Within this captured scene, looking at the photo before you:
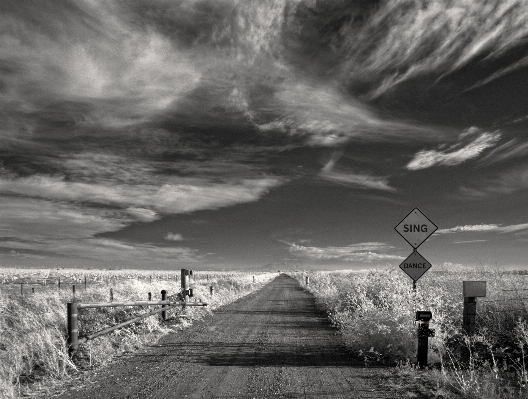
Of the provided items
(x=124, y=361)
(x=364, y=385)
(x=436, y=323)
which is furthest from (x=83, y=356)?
(x=436, y=323)

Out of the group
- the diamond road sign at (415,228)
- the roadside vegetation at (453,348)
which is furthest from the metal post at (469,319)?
the diamond road sign at (415,228)

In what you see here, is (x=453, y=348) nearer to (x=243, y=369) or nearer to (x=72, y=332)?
(x=243, y=369)

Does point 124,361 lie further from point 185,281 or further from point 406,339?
point 185,281

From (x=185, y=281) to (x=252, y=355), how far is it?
29.3ft

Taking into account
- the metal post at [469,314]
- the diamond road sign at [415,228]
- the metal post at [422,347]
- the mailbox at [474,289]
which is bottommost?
the metal post at [422,347]

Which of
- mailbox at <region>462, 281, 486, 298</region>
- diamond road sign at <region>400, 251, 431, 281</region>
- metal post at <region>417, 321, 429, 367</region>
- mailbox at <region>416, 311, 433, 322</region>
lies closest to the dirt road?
metal post at <region>417, 321, 429, 367</region>

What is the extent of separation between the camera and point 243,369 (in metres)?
8.31

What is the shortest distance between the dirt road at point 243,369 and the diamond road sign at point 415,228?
10.6 feet

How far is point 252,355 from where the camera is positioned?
381 inches

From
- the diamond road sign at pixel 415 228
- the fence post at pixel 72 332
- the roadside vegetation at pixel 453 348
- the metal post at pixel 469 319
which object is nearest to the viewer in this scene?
the roadside vegetation at pixel 453 348

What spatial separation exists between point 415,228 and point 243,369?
538cm

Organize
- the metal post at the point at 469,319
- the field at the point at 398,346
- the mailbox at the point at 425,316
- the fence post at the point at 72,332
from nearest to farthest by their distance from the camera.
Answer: the field at the point at 398,346, the mailbox at the point at 425,316, the fence post at the point at 72,332, the metal post at the point at 469,319

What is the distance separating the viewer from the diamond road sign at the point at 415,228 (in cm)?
944

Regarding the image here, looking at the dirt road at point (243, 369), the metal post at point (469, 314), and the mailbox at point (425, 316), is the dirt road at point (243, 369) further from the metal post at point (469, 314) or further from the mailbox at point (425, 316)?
the metal post at point (469, 314)
